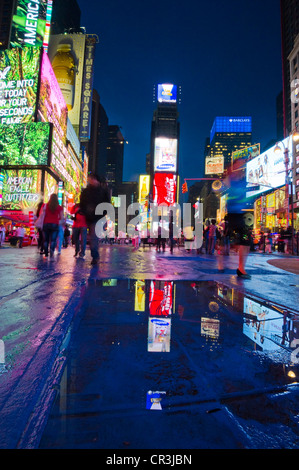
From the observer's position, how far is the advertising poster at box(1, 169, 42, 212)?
3184 centimetres

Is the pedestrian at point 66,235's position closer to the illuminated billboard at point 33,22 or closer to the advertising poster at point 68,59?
the illuminated billboard at point 33,22

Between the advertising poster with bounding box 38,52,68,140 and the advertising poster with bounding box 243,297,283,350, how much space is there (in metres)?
36.4

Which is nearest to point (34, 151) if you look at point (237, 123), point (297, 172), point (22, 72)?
point (22, 72)

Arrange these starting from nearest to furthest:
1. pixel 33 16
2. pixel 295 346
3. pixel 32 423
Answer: pixel 32 423 < pixel 295 346 < pixel 33 16

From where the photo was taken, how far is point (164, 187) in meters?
45.0

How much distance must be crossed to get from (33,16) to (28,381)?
5340 centimetres

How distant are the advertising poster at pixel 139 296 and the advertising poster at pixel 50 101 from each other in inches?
1381

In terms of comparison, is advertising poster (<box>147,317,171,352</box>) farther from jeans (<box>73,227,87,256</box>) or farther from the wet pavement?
jeans (<box>73,227,87,256</box>)

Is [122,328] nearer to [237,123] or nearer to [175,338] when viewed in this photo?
[175,338]

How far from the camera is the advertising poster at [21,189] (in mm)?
31844

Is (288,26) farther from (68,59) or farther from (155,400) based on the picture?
(155,400)

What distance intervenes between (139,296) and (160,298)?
0.73 feet
